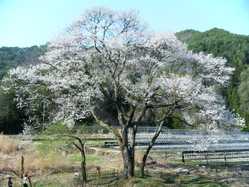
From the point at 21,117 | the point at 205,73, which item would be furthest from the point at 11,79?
the point at 21,117

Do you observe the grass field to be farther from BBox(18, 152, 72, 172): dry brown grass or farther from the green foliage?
the green foliage

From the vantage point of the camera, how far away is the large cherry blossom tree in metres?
19.6

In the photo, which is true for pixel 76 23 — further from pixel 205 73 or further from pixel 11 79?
pixel 205 73

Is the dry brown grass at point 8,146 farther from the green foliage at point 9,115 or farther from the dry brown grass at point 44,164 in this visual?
→ the green foliage at point 9,115

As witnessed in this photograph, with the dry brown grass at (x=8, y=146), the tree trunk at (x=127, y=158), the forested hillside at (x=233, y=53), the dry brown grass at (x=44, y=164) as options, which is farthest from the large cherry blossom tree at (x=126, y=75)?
the forested hillside at (x=233, y=53)

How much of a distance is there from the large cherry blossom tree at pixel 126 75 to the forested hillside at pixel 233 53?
41987 mm

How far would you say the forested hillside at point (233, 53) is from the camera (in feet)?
240

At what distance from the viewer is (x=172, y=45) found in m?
19.8

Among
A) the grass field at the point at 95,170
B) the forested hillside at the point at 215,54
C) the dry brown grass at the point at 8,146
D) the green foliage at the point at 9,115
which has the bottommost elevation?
the grass field at the point at 95,170

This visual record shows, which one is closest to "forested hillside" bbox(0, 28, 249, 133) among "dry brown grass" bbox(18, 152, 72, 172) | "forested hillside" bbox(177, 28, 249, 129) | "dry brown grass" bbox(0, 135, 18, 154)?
"forested hillside" bbox(177, 28, 249, 129)

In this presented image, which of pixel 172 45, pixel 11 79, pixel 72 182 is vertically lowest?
pixel 72 182

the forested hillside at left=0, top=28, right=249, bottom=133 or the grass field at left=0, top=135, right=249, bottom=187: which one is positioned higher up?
the forested hillside at left=0, top=28, right=249, bottom=133

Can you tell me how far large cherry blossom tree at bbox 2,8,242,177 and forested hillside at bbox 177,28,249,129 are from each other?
1653 inches

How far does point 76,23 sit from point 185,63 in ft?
16.1
